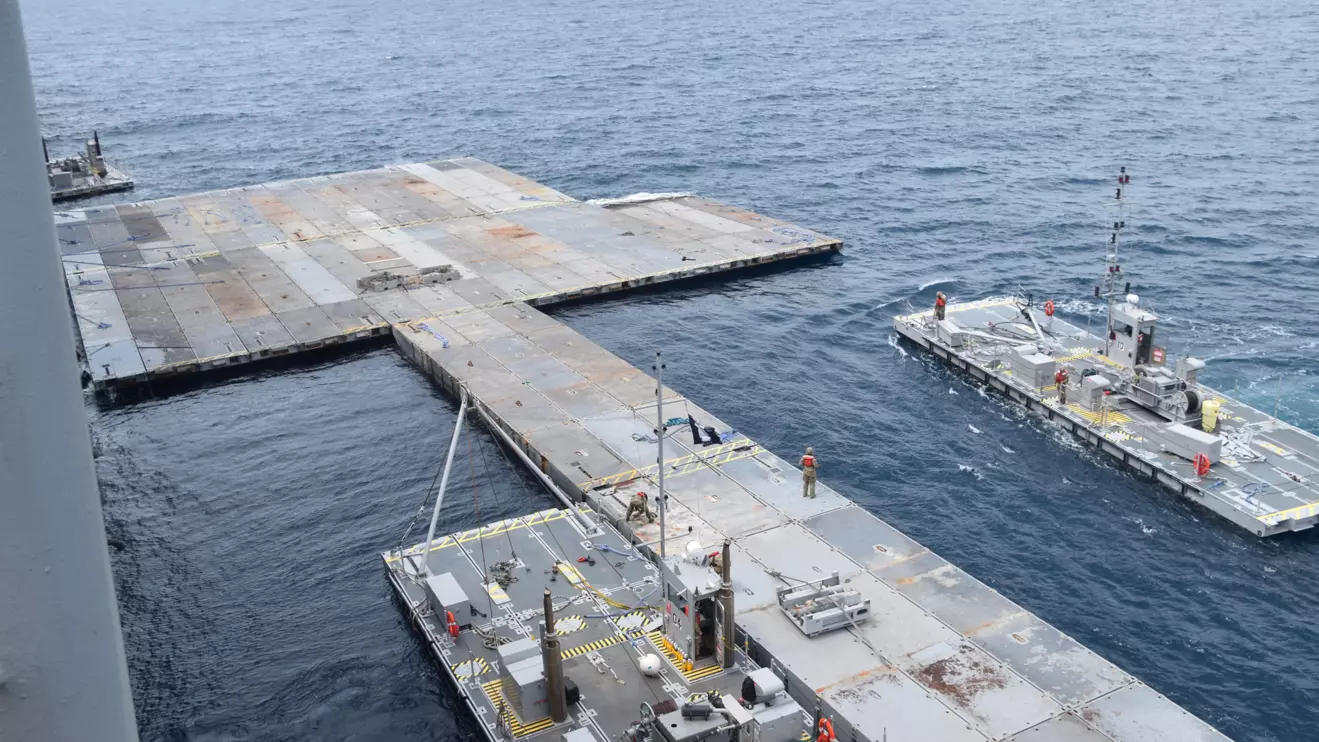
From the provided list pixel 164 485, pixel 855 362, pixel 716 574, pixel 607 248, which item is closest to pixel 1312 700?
pixel 716 574

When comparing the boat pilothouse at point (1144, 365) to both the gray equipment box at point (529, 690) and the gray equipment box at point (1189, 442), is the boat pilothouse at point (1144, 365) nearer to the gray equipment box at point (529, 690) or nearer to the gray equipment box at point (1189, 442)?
the gray equipment box at point (1189, 442)

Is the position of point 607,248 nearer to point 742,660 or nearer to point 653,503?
point 653,503

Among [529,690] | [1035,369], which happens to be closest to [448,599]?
[529,690]

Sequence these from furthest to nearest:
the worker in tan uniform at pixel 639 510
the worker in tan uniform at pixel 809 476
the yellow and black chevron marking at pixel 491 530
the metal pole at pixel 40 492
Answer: the worker in tan uniform at pixel 809 476 < the worker in tan uniform at pixel 639 510 < the yellow and black chevron marking at pixel 491 530 < the metal pole at pixel 40 492

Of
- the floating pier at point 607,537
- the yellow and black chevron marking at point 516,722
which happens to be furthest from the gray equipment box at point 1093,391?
the yellow and black chevron marking at point 516,722

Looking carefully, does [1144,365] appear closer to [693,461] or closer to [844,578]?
[693,461]
